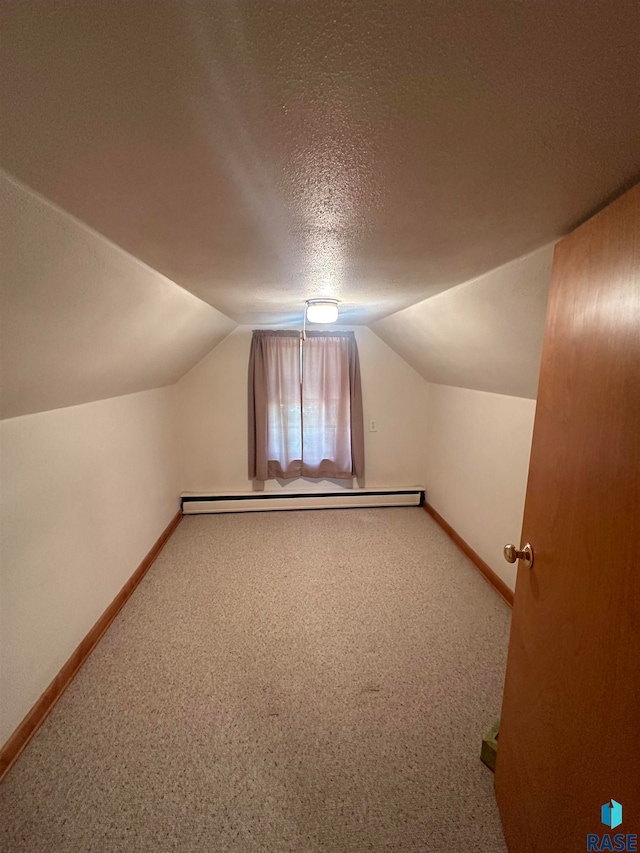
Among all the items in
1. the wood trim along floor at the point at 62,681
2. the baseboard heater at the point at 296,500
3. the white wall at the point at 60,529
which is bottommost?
the wood trim along floor at the point at 62,681

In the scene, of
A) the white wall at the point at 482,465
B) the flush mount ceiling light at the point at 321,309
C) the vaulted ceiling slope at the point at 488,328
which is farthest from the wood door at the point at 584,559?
the white wall at the point at 482,465

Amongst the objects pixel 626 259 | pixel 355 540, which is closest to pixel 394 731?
pixel 355 540

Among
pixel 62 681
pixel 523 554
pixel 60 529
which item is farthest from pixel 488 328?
pixel 62 681

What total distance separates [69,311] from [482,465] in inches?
104

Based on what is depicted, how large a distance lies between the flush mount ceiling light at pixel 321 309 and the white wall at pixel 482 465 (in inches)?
51.4

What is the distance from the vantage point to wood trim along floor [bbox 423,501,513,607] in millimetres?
2363

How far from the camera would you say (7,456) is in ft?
4.67

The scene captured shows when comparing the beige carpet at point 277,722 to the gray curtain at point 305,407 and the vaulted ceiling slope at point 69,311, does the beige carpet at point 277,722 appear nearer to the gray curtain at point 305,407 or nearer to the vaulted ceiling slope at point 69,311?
the gray curtain at point 305,407

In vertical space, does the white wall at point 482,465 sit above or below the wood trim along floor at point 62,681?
above

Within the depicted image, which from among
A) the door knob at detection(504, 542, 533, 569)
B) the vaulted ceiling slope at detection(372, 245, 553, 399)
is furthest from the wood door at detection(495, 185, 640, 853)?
the vaulted ceiling slope at detection(372, 245, 553, 399)

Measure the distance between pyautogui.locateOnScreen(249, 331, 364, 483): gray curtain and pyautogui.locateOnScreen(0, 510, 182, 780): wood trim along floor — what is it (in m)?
1.49

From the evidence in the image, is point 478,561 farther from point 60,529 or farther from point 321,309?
point 60,529

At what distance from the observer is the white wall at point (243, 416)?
3.51 metres

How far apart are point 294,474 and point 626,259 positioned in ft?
10.4
